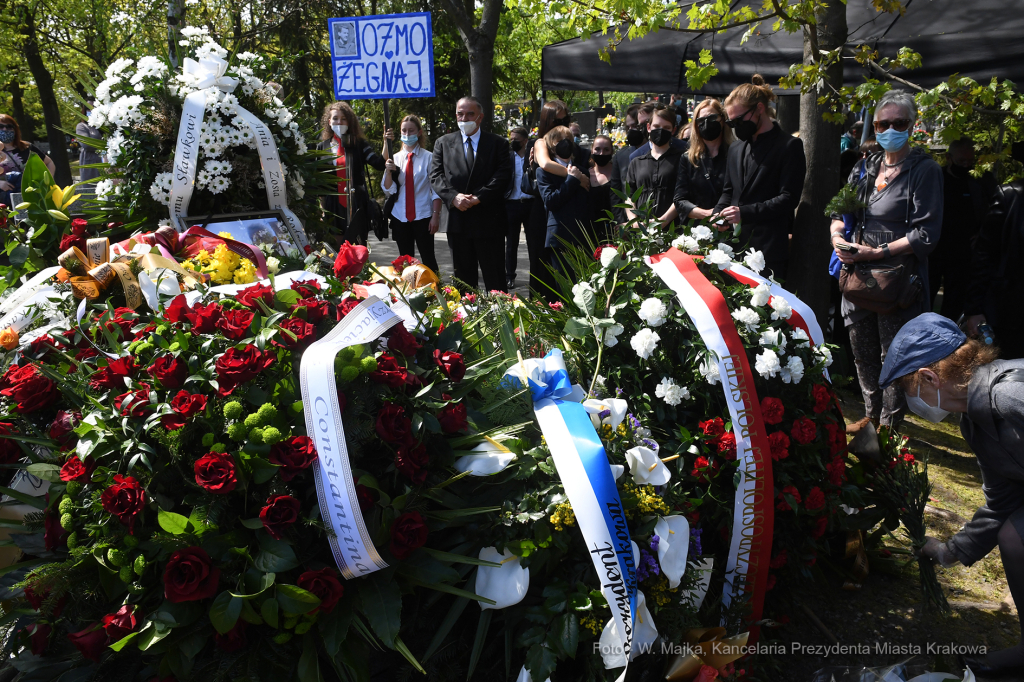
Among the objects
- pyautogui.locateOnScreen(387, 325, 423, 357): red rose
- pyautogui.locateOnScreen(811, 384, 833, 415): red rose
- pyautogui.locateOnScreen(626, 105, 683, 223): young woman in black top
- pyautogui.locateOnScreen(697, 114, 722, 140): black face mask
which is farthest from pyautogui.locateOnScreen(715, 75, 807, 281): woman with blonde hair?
pyautogui.locateOnScreen(387, 325, 423, 357): red rose

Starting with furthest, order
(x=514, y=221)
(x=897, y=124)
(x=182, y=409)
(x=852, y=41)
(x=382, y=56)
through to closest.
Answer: (x=514, y=221)
(x=382, y=56)
(x=852, y=41)
(x=897, y=124)
(x=182, y=409)

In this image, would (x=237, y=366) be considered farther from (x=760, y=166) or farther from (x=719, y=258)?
(x=760, y=166)

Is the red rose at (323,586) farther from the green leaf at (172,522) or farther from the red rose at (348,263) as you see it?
the red rose at (348,263)

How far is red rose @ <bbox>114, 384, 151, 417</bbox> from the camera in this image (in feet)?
6.29

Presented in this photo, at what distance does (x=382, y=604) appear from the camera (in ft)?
6.19

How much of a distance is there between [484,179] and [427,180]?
1.03 m

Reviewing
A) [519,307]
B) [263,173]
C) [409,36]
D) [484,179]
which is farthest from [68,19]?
[519,307]

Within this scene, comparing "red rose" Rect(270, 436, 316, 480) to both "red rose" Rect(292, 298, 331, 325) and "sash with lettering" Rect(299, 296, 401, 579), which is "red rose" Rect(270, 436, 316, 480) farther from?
"red rose" Rect(292, 298, 331, 325)

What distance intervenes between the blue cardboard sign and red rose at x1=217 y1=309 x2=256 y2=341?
16.0ft

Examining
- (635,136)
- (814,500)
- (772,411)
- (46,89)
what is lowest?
(814,500)

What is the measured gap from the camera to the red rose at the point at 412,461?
199 cm

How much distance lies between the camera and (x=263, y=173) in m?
3.90

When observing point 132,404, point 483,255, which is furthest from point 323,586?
point 483,255

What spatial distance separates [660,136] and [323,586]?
4.25 m
